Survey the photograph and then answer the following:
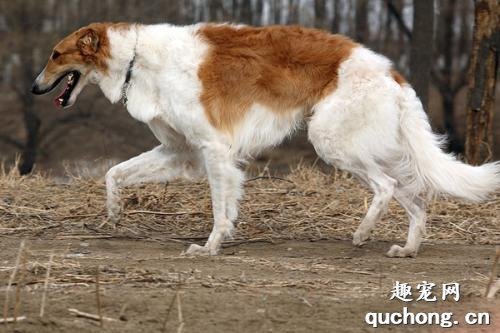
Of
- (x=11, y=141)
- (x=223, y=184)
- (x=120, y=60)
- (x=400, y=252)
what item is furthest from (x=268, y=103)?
(x=11, y=141)

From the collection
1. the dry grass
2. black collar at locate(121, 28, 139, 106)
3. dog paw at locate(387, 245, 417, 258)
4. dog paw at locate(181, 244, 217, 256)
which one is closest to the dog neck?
black collar at locate(121, 28, 139, 106)

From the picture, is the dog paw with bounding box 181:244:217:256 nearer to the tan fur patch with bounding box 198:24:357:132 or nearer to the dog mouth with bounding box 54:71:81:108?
the tan fur patch with bounding box 198:24:357:132

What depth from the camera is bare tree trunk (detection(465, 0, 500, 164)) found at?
35.9 feet

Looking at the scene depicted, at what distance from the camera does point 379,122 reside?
22.6 feet

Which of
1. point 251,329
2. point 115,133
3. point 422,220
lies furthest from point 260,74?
point 115,133

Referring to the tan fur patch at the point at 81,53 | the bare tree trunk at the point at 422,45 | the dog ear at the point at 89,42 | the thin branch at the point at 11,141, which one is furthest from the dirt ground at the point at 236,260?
the thin branch at the point at 11,141

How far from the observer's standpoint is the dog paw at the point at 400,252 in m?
6.89

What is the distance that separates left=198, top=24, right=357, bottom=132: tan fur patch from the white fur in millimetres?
76

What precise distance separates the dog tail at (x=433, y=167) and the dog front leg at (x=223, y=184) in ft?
4.49

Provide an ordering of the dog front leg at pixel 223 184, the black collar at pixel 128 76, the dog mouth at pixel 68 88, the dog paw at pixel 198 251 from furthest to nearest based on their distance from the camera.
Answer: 1. the dog mouth at pixel 68 88
2. the black collar at pixel 128 76
3. the dog front leg at pixel 223 184
4. the dog paw at pixel 198 251

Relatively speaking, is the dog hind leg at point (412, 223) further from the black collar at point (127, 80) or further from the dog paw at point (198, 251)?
the black collar at point (127, 80)

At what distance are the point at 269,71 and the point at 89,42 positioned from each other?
1.52 m

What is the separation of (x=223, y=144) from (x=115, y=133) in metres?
12.2

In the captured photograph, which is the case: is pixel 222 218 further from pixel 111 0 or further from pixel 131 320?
pixel 111 0
